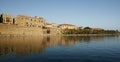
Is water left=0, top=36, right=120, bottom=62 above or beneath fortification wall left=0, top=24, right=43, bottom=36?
beneath

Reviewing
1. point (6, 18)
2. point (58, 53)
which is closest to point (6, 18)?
point (6, 18)

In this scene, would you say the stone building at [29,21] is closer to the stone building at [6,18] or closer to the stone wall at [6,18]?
the stone building at [6,18]

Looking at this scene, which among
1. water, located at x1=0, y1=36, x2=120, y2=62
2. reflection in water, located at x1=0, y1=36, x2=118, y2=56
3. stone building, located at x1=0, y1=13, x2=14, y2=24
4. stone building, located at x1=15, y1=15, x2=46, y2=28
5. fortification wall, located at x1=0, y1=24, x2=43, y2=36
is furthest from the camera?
stone building, located at x1=15, y1=15, x2=46, y2=28

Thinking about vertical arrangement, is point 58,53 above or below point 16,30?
below

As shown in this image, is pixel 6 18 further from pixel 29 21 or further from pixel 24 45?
pixel 24 45

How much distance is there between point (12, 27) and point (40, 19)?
2136 inches

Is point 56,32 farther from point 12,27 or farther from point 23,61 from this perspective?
point 23,61

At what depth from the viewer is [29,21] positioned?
130 metres

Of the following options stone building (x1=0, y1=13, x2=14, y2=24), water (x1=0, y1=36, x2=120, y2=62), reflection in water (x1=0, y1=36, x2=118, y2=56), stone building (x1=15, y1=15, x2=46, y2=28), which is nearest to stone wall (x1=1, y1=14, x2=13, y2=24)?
stone building (x1=0, y1=13, x2=14, y2=24)

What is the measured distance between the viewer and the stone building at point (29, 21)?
117 meters

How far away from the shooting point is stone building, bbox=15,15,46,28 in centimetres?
11731

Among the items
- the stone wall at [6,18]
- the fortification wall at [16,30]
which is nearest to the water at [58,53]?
the fortification wall at [16,30]

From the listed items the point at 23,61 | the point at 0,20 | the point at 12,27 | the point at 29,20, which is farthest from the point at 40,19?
the point at 23,61

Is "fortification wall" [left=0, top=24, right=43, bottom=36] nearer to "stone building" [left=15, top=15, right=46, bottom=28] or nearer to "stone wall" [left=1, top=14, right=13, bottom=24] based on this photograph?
"stone building" [left=15, top=15, right=46, bottom=28]
